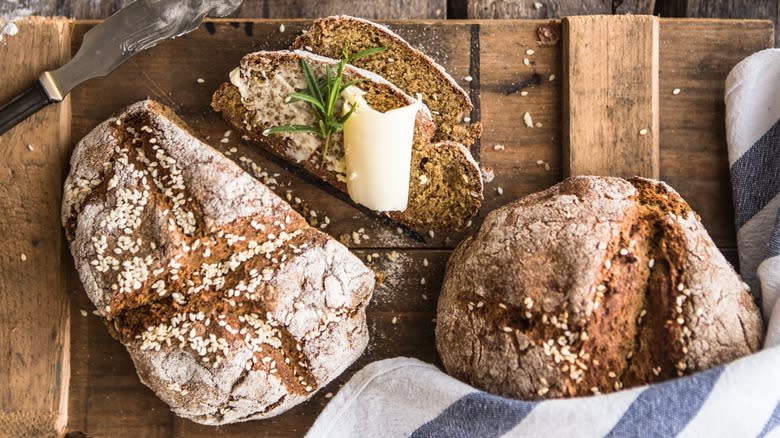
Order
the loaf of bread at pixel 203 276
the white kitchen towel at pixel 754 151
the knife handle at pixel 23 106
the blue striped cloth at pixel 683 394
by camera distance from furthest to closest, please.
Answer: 1. the white kitchen towel at pixel 754 151
2. the knife handle at pixel 23 106
3. the loaf of bread at pixel 203 276
4. the blue striped cloth at pixel 683 394

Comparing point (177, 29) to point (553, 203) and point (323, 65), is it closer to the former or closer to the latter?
point (323, 65)

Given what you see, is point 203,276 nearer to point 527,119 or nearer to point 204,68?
point 204,68

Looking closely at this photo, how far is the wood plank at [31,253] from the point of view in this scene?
2.39 meters

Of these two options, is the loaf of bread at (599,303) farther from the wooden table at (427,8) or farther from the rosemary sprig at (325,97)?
the wooden table at (427,8)

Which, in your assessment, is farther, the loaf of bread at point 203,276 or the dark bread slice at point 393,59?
the dark bread slice at point 393,59

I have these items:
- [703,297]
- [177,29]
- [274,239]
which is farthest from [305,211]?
[703,297]

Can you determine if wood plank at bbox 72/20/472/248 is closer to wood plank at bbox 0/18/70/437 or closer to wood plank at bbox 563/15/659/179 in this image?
wood plank at bbox 0/18/70/437

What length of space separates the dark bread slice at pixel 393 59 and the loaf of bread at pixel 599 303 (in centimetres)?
54

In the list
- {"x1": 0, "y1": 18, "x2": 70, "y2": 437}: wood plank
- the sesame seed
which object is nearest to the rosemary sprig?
the sesame seed

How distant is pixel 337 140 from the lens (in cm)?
237

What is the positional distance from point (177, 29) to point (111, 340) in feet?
3.72

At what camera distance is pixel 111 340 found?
2453 mm

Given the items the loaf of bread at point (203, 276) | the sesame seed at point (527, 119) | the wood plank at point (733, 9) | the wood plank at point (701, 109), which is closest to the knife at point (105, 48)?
the loaf of bread at point (203, 276)

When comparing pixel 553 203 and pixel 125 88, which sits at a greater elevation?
pixel 125 88
